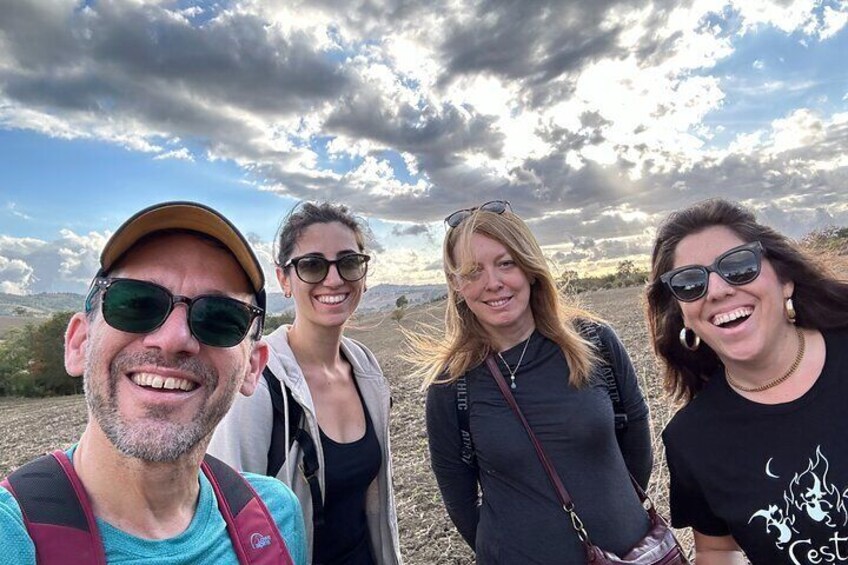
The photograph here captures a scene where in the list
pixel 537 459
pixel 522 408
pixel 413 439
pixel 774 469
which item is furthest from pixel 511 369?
pixel 413 439

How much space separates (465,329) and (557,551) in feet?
4.46

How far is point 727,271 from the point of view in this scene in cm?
272

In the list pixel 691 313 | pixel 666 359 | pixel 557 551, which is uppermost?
pixel 691 313

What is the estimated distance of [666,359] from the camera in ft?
10.3

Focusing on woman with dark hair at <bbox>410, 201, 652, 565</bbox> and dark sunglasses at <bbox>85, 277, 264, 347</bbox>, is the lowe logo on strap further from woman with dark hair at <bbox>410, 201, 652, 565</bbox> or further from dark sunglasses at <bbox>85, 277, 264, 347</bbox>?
woman with dark hair at <bbox>410, 201, 652, 565</bbox>

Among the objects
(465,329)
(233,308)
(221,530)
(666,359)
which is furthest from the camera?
(465,329)

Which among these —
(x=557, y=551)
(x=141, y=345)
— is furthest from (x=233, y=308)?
(x=557, y=551)

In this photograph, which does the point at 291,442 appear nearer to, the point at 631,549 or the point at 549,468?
the point at 549,468

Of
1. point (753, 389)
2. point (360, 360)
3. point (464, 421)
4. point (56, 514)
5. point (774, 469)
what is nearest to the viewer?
point (56, 514)

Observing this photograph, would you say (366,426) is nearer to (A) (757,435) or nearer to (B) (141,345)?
(B) (141,345)

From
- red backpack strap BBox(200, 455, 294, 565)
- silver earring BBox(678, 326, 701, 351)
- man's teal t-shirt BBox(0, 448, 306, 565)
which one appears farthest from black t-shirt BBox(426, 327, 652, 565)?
red backpack strap BBox(200, 455, 294, 565)

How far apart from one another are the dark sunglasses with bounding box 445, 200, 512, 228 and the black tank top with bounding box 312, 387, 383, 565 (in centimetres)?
148

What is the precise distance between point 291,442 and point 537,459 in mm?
1288

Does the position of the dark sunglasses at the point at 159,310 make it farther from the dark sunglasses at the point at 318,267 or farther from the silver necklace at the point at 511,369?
the silver necklace at the point at 511,369
